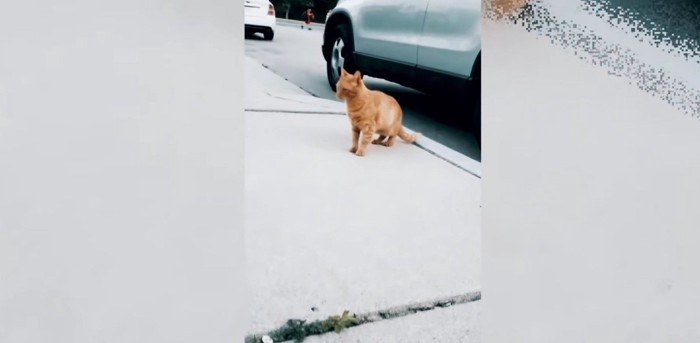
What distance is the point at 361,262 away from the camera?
149 cm

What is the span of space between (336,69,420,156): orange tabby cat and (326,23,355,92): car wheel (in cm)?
152

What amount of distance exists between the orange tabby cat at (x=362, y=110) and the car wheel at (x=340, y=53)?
1.52 meters

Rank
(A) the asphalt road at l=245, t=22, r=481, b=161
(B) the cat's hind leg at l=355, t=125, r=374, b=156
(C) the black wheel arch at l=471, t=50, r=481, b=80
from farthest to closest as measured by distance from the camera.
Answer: (A) the asphalt road at l=245, t=22, r=481, b=161 → (C) the black wheel arch at l=471, t=50, r=481, b=80 → (B) the cat's hind leg at l=355, t=125, r=374, b=156

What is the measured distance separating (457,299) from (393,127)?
1589 mm

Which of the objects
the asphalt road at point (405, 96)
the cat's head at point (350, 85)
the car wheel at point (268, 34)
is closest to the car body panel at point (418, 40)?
the asphalt road at point (405, 96)

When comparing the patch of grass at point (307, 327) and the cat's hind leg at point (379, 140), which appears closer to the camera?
the patch of grass at point (307, 327)

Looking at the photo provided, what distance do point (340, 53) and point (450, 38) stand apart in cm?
168

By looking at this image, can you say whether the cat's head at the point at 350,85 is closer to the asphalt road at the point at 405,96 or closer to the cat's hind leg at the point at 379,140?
the cat's hind leg at the point at 379,140

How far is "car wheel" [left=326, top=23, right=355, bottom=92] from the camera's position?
4230 millimetres

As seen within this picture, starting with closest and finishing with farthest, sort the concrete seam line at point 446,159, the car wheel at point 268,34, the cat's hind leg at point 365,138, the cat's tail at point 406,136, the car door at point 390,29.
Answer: the concrete seam line at point 446,159 → the cat's hind leg at point 365,138 → the cat's tail at point 406,136 → the car door at point 390,29 → the car wheel at point 268,34

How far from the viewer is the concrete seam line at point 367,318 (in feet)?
3.76

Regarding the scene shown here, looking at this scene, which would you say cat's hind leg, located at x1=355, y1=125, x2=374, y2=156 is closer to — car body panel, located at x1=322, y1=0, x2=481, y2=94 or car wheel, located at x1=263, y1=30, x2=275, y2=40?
car body panel, located at x1=322, y1=0, x2=481, y2=94

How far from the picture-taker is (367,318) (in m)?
1.23

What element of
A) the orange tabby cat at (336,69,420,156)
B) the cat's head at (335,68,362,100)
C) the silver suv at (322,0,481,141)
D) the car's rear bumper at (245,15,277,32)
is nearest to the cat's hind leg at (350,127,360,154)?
the orange tabby cat at (336,69,420,156)
